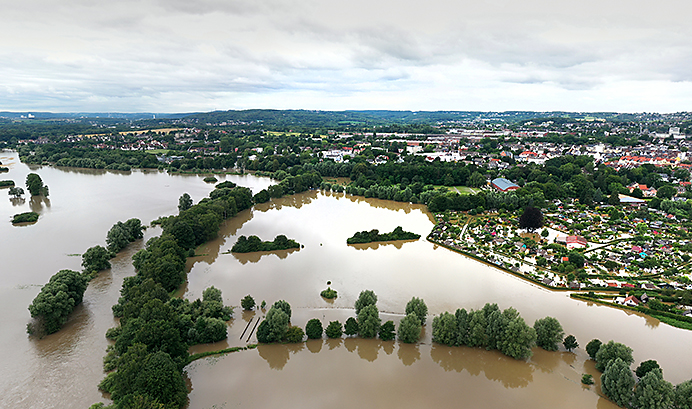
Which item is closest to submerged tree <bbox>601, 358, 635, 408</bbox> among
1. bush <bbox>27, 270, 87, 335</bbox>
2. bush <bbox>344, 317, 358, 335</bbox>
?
bush <bbox>344, 317, 358, 335</bbox>

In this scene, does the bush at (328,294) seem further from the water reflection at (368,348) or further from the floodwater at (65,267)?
the floodwater at (65,267)

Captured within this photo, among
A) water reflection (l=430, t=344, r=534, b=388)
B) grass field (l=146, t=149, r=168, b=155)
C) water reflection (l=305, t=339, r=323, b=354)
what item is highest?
grass field (l=146, t=149, r=168, b=155)

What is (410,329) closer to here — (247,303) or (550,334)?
(550,334)

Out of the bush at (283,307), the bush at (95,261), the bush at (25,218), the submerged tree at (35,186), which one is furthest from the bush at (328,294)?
the submerged tree at (35,186)

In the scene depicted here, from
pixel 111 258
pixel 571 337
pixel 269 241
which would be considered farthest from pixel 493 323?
pixel 111 258

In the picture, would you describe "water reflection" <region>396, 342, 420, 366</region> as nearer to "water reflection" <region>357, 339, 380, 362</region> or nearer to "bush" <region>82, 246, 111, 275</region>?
"water reflection" <region>357, 339, 380, 362</region>

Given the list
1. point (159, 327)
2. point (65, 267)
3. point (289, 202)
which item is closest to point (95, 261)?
point (65, 267)
